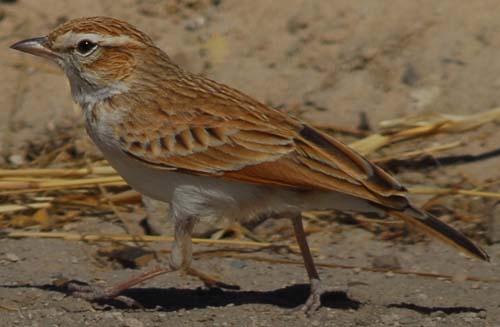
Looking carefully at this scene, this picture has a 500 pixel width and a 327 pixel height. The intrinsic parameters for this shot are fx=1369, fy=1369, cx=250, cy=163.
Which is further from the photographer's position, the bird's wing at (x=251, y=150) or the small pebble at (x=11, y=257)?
the small pebble at (x=11, y=257)

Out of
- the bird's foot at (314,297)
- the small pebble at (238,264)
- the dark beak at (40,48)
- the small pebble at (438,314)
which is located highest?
the dark beak at (40,48)

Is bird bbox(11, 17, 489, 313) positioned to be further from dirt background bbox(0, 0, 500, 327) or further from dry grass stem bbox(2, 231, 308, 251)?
dry grass stem bbox(2, 231, 308, 251)

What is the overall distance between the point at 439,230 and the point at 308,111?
3.43m

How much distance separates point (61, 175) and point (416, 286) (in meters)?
2.91

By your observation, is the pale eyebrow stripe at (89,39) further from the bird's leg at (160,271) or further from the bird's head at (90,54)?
the bird's leg at (160,271)

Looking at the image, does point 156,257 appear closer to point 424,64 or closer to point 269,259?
point 269,259

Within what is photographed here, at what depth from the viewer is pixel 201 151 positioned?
7.64 meters

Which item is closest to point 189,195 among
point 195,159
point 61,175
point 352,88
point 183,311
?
point 195,159

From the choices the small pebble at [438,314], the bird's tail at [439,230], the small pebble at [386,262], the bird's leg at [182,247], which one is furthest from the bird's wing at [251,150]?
the small pebble at [386,262]

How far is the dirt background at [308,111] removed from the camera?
786 centimetres

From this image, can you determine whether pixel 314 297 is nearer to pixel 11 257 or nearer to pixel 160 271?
pixel 160 271

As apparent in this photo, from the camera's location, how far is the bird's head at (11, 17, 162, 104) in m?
7.86

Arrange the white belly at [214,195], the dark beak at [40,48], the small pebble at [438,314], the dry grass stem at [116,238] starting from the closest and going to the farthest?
the white belly at [214,195], the small pebble at [438,314], the dark beak at [40,48], the dry grass stem at [116,238]

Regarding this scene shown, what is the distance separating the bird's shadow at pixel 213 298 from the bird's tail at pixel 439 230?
27.1 inches
